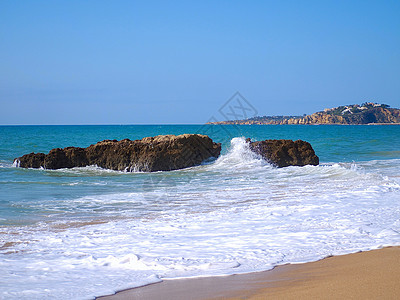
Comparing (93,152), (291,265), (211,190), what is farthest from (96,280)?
(93,152)

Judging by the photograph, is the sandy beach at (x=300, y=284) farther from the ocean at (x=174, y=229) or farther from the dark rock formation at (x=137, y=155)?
the dark rock formation at (x=137, y=155)

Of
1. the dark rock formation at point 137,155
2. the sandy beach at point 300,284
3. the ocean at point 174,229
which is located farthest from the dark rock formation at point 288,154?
the sandy beach at point 300,284

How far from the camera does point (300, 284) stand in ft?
11.9

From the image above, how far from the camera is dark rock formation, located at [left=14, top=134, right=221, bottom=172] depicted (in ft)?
53.7

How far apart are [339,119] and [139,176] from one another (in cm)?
13188

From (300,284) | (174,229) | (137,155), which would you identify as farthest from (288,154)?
(300,284)

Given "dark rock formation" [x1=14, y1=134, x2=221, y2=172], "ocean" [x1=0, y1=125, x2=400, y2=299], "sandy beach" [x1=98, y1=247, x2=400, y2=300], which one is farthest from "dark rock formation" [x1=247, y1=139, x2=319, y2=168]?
"sandy beach" [x1=98, y1=247, x2=400, y2=300]

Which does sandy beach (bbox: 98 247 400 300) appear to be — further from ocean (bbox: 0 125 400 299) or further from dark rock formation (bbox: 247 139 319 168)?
dark rock formation (bbox: 247 139 319 168)

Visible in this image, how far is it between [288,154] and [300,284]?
12.7m

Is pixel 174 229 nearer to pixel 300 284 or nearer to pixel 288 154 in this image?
pixel 300 284

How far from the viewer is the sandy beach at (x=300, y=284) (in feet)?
11.0

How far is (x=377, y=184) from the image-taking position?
9773 mm

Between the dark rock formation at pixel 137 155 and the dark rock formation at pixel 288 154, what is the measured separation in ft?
9.10

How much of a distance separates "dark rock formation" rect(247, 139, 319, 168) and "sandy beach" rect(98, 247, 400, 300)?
1172 centimetres
